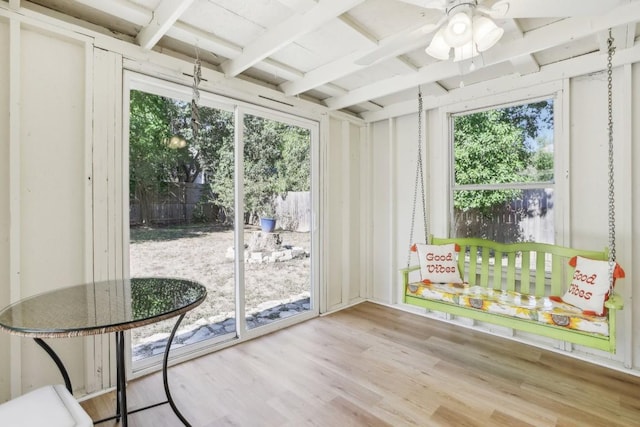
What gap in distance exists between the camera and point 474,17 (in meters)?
1.55

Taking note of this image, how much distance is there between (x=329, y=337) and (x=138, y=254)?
182 centimetres

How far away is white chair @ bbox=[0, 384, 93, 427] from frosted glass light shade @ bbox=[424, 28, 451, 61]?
7.43 feet

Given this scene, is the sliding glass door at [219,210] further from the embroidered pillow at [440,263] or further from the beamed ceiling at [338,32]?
the embroidered pillow at [440,263]

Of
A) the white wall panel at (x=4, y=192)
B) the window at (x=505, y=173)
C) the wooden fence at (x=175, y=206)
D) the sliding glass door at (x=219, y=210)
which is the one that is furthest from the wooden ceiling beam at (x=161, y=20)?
the window at (x=505, y=173)

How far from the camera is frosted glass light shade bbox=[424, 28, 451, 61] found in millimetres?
1648

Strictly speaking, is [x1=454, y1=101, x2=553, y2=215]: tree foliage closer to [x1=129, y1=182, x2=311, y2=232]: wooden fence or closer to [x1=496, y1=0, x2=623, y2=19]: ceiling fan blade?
[x1=496, y1=0, x2=623, y2=19]: ceiling fan blade

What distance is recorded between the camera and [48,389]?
131 cm

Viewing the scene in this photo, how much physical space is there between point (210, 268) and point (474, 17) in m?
2.59

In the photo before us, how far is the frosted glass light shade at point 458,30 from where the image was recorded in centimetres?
150

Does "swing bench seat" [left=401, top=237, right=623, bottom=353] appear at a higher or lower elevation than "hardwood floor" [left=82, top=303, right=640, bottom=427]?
higher

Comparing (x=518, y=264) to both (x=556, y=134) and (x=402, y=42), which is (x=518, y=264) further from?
(x=402, y=42)

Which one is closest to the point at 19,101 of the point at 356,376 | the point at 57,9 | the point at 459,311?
the point at 57,9

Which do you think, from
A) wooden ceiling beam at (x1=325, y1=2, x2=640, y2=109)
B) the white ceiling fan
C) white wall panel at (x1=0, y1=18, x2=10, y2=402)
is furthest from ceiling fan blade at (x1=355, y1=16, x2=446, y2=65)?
white wall panel at (x1=0, y1=18, x2=10, y2=402)

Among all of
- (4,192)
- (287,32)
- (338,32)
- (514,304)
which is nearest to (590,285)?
(514,304)
